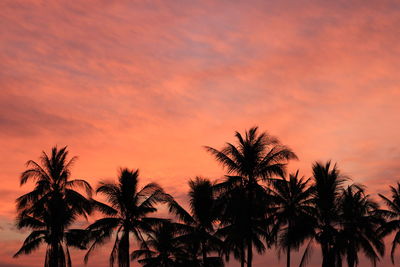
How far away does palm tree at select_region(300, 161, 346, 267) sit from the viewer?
170 feet

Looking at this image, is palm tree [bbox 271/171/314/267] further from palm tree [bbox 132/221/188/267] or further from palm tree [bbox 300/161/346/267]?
palm tree [bbox 132/221/188/267]

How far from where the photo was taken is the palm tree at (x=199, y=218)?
5756 centimetres

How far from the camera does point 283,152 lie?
46.8 m

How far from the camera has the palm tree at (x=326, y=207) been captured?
51.9 meters

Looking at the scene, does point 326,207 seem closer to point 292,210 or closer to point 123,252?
point 292,210

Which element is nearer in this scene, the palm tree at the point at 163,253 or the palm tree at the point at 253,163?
the palm tree at the point at 253,163

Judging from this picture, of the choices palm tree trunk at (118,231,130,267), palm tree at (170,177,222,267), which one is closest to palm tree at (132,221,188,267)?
palm tree at (170,177,222,267)

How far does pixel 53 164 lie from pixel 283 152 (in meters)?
20.8

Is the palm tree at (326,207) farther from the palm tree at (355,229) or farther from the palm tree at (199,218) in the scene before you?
the palm tree at (199,218)

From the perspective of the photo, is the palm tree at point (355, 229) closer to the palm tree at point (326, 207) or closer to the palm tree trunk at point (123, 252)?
the palm tree at point (326, 207)

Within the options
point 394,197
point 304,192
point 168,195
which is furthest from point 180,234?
point 394,197

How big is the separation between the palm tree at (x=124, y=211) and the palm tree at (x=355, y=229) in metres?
18.6

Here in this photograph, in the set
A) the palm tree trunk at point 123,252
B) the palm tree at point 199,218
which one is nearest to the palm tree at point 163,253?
the palm tree at point 199,218

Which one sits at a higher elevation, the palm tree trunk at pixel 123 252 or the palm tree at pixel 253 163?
the palm tree at pixel 253 163
